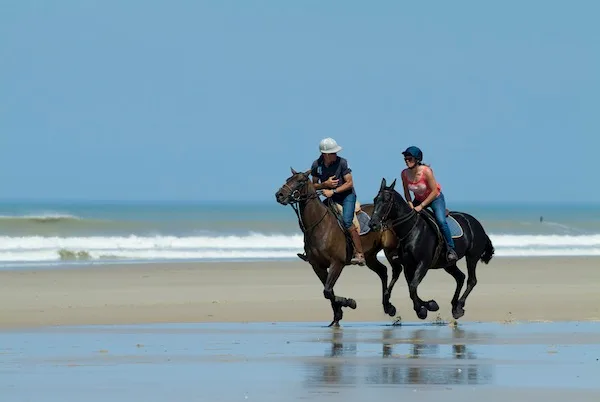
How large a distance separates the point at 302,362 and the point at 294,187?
401 centimetres

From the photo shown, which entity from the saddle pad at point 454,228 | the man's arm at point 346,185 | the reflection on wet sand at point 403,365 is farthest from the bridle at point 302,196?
the reflection on wet sand at point 403,365

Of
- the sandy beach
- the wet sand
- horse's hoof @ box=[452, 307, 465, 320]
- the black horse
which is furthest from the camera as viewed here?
the sandy beach

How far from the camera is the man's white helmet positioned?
15727 millimetres

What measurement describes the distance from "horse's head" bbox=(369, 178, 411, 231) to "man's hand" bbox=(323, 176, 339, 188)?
0.68 metres

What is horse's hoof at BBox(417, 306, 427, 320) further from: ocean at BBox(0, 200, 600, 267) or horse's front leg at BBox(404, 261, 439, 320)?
ocean at BBox(0, 200, 600, 267)

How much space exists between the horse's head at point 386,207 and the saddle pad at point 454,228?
3.78 feet

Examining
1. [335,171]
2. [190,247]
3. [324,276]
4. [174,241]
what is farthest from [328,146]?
[174,241]

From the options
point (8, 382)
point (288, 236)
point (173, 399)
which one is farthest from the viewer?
point (288, 236)

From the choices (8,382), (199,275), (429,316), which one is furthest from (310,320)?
(199,275)

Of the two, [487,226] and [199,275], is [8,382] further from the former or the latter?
[487,226]

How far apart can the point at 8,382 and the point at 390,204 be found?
239 inches

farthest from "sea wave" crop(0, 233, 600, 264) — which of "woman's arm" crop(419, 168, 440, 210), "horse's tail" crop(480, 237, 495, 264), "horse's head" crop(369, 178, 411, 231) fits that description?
"horse's head" crop(369, 178, 411, 231)

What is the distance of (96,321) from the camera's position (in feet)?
54.6

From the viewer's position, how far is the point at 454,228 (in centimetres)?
1669
